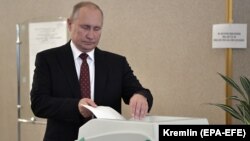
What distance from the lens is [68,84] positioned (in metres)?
1.66

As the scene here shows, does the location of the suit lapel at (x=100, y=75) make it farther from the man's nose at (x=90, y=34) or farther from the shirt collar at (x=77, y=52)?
the man's nose at (x=90, y=34)

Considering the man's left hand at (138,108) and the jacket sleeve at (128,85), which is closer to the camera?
the man's left hand at (138,108)

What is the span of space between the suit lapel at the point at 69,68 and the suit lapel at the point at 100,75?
10 centimetres

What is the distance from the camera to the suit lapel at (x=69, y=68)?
1649mm

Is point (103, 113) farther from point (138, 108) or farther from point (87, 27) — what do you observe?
point (87, 27)

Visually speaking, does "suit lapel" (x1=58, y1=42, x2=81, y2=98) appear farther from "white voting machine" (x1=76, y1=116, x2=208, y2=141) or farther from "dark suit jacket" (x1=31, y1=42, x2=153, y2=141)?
"white voting machine" (x1=76, y1=116, x2=208, y2=141)

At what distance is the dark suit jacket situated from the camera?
1.62 metres

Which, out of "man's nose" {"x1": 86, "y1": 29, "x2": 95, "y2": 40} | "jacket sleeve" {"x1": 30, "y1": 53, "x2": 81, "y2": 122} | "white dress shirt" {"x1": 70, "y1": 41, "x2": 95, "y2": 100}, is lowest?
"jacket sleeve" {"x1": 30, "y1": 53, "x2": 81, "y2": 122}

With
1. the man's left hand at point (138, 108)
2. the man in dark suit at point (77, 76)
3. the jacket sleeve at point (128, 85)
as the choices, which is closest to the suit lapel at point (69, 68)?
the man in dark suit at point (77, 76)

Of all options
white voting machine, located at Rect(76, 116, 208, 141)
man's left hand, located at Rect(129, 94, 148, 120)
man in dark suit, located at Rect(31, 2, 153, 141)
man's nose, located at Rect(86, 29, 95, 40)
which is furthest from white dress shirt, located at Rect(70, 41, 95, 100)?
white voting machine, located at Rect(76, 116, 208, 141)

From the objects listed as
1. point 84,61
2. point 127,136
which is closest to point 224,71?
point 84,61

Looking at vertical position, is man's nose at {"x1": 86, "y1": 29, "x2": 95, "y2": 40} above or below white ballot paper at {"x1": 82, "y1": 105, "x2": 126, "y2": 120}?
above

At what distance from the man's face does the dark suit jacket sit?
99mm

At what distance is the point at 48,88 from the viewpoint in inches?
64.9
